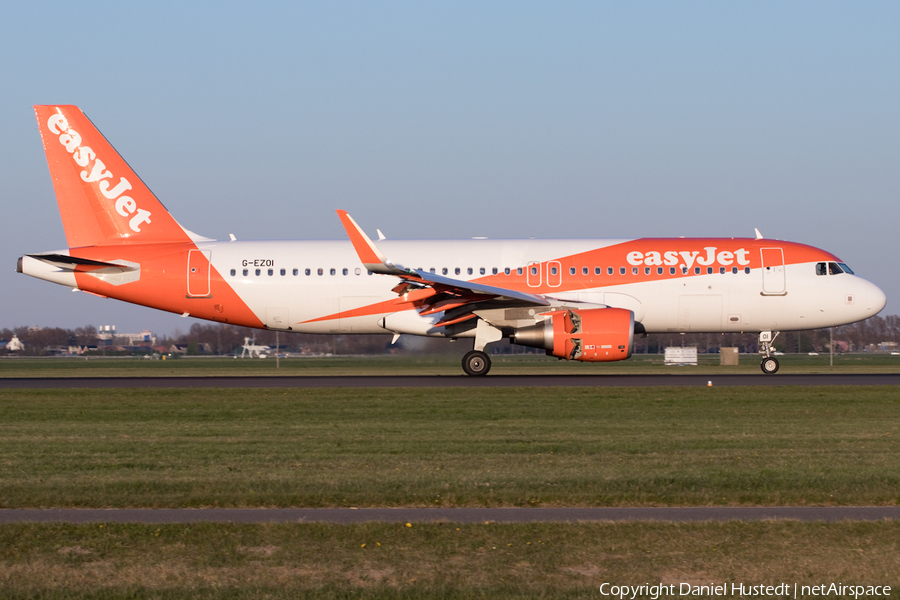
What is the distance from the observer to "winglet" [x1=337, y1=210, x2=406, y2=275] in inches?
1001

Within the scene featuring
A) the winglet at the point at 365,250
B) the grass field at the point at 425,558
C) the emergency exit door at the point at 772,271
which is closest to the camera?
the grass field at the point at 425,558

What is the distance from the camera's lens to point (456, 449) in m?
13.8

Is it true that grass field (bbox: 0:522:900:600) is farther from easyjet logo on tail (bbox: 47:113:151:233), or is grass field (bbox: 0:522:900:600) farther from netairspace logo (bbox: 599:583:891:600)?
easyjet logo on tail (bbox: 47:113:151:233)

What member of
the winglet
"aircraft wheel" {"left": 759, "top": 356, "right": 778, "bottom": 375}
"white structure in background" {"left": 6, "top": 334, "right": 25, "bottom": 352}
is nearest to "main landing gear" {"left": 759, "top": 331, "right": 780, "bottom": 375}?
"aircraft wheel" {"left": 759, "top": 356, "right": 778, "bottom": 375}

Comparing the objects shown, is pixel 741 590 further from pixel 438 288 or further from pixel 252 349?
pixel 252 349

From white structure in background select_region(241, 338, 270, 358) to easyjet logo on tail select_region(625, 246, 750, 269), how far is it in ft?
133

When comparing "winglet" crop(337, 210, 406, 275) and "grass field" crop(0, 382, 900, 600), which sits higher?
"winglet" crop(337, 210, 406, 275)

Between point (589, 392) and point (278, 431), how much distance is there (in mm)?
9134

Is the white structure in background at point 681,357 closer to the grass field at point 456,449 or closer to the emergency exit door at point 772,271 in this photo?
the emergency exit door at point 772,271

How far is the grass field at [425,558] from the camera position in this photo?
A: 685 cm

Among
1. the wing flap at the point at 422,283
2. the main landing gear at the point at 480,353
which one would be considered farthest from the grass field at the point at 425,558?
the main landing gear at the point at 480,353

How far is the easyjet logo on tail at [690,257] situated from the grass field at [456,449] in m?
6.91

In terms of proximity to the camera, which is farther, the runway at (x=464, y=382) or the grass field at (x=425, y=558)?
the runway at (x=464, y=382)

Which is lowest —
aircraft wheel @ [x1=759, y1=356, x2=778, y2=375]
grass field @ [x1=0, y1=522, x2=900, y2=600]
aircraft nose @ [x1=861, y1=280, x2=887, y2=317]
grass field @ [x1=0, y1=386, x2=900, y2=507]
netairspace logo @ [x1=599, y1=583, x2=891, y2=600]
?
netairspace logo @ [x1=599, y1=583, x2=891, y2=600]
